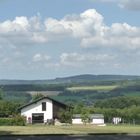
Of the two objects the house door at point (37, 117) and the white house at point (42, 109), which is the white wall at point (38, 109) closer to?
the white house at point (42, 109)

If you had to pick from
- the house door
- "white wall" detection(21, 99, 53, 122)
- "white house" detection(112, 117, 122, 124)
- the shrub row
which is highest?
"white wall" detection(21, 99, 53, 122)

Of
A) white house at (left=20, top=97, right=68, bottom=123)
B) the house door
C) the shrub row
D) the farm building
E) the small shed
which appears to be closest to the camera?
the shrub row

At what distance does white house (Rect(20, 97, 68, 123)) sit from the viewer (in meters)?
97.6

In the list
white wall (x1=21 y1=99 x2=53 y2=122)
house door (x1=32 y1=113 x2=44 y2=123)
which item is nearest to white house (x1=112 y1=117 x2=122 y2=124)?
white wall (x1=21 y1=99 x2=53 y2=122)

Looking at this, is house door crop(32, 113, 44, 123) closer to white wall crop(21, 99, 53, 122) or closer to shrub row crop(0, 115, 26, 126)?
white wall crop(21, 99, 53, 122)

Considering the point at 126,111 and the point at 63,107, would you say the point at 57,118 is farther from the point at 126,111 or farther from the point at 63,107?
the point at 126,111

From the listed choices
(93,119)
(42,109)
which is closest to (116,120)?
(93,119)

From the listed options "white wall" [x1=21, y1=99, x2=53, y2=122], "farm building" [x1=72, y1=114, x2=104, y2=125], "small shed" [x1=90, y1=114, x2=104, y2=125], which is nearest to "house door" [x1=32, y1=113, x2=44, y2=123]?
"white wall" [x1=21, y1=99, x2=53, y2=122]

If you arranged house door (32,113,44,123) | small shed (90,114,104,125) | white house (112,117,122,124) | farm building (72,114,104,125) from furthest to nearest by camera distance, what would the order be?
1. house door (32,113,44,123)
2. white house (112,117,122,124)
3. small shed (90,114,104,125)
4. farm building (72,114,104,125)

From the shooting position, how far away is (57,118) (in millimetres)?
94938

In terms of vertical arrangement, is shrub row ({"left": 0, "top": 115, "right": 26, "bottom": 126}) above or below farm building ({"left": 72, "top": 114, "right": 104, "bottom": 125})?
below

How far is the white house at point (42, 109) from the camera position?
97.6m

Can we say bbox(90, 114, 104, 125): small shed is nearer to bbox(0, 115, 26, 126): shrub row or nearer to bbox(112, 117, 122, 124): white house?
bbox(112, 117, 122, 124): white house

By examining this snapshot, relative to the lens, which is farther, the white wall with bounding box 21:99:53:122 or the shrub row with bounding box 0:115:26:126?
the white wall with bounding box 21:99:53:122
